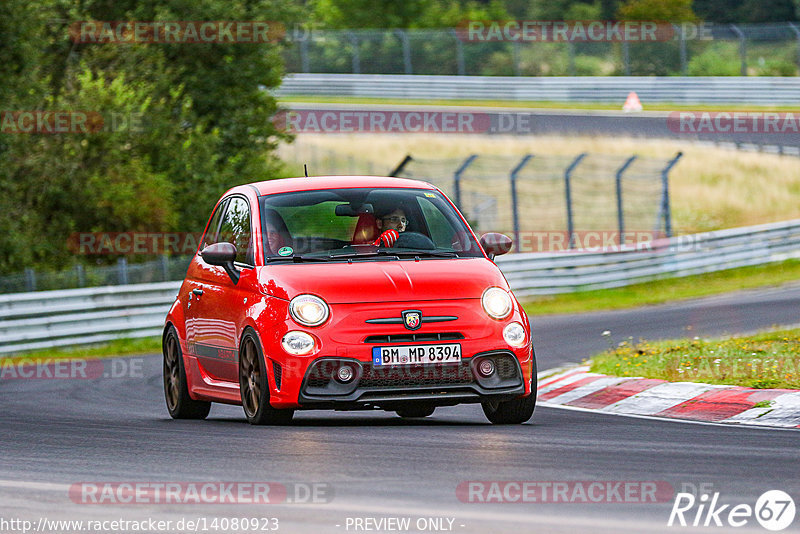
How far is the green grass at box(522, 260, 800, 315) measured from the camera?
25.3 meters

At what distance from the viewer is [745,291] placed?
1018 inches

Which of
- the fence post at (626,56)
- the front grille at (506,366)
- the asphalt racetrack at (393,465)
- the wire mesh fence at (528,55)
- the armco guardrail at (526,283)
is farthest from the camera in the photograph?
the fence post at (626,56)

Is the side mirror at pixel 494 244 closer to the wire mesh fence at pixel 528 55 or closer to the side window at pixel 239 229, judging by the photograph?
the side window at pixel 239 229

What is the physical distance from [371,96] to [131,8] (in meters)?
20.3

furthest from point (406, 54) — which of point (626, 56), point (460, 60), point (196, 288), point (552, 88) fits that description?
point (196, 288)

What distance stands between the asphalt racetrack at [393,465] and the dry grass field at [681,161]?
25.6 m

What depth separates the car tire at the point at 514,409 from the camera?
933 centimetres

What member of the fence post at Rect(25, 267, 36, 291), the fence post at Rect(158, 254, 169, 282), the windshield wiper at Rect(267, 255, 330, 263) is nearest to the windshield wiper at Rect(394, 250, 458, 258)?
the windshield wiper at Rect(267, 255, 330, 263)

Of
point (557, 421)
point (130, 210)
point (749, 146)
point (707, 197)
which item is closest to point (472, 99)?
point (749, 146)

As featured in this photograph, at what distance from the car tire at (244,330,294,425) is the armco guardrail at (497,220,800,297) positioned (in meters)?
16.2

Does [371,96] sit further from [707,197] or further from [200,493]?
[200,493]

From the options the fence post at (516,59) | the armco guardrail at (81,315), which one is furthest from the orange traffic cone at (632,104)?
the armco guardrail at (81,315)

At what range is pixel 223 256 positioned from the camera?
31.8 feet

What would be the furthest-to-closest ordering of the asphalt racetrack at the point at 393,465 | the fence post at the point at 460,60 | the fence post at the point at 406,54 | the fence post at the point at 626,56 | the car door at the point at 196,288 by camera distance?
the fence post at the point at 406,54 → the fence post at the point at 460,60 → the fence post at the point at 626,56 → the car door at the point at 196,288 → the asphalt racetrack at the point at 393,465
